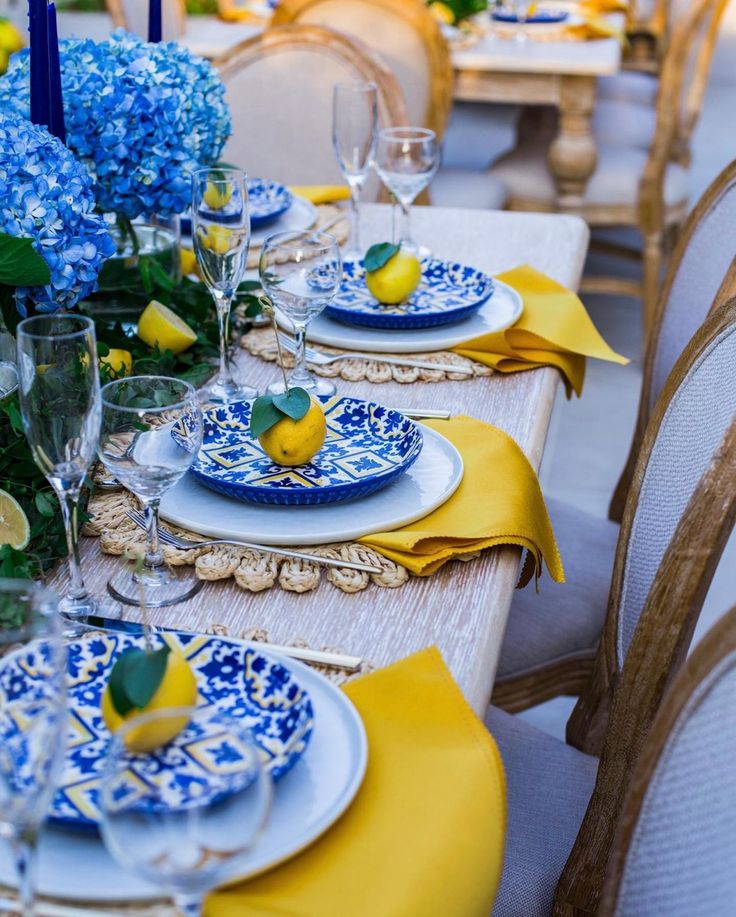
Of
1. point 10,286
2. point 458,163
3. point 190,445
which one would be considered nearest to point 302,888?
point 190,445

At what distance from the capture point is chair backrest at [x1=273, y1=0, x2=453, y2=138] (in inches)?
101

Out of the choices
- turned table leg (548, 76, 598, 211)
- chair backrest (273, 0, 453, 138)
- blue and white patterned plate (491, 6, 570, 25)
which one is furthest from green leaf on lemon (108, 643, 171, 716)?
blue and white patterned plate (491, 6, 570, 25)

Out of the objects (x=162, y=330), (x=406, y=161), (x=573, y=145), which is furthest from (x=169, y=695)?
(x=573, y=145)

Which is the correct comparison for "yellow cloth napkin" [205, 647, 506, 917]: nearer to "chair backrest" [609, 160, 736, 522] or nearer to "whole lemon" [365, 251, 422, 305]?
"whole lemon" [365, 251, 422, 305]

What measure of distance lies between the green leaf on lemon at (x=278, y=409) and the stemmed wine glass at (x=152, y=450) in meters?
0.10

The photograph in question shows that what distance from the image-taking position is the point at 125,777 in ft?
1.96

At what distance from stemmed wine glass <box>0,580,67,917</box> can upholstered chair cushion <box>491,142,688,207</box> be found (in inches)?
110

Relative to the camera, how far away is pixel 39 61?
1.15 m

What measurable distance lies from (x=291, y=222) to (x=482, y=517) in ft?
2.83

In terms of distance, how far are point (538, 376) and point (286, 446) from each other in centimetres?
40

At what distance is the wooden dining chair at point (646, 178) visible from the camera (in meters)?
3.23

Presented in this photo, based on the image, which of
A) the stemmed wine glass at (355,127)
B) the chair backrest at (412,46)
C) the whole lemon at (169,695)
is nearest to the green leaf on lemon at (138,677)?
the whole lemon at (169,695)

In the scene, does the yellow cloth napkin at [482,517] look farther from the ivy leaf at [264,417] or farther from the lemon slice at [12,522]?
the lemon slice at [12,522]

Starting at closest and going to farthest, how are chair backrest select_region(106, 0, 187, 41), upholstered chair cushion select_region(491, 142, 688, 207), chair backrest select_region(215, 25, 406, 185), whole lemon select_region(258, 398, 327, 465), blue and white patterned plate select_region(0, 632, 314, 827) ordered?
blue and white patterned plate select_region(0, 632, 314, 827) → whole lemon select_region(258, 398, 327, 465) → chair backrest select_region(215, 25, 406, 185) → upholstered chair cushion select_region(491, 142, 688, 207) → chair backrest select_region(106, 0, 187, 41)
